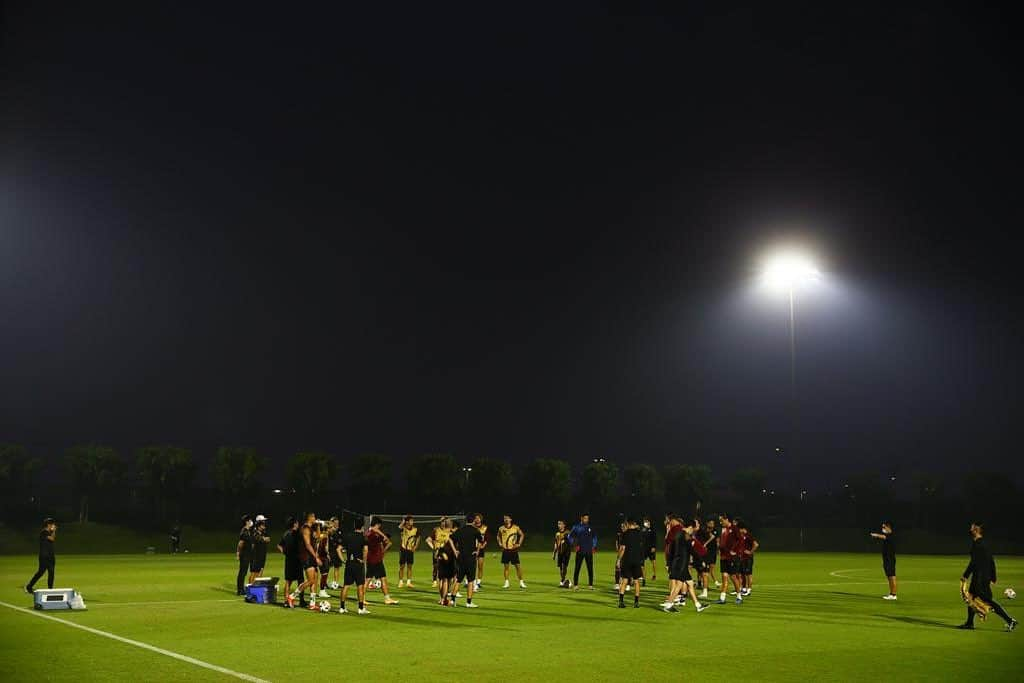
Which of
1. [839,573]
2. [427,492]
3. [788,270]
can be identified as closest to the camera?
[839,573]

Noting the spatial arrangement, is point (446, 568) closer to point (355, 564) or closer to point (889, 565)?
point (355, 564)

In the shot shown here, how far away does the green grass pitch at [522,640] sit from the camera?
15281 millimetres

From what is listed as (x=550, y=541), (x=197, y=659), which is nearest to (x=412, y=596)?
(x=197, y=659)

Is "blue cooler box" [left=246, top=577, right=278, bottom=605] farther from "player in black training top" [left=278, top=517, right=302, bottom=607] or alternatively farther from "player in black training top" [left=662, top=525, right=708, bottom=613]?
"player in black training top" [left=662, top=525, right=708, bottom=613]

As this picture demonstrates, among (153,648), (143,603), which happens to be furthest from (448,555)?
(153,648)

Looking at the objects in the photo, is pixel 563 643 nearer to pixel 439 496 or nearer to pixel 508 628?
pixel 508 628

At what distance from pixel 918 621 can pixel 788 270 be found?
34.7m

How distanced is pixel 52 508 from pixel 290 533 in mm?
86458

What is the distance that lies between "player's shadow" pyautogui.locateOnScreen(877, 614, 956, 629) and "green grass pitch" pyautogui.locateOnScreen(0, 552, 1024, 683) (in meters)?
0.03

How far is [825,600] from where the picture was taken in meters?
28.9

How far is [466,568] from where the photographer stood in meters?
25.0

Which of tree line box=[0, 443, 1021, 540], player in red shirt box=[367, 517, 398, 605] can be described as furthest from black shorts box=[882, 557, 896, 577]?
tree line box=[0, 443, 1021, 540]

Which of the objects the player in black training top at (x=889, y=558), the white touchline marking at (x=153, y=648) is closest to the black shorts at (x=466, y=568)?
the white touchline marking at (x=153, y=648)

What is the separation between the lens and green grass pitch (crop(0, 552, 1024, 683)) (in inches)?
602
